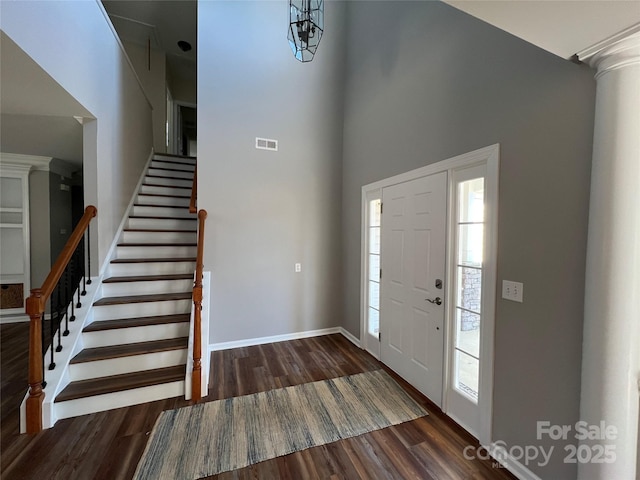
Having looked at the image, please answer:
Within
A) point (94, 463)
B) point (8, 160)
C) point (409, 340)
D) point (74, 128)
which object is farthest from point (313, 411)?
point (8, 160)

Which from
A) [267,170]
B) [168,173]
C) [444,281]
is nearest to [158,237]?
[168,173]

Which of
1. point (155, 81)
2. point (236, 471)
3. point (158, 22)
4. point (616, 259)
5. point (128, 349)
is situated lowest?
point (236, 471)

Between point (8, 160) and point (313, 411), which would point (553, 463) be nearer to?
point (313, 411)

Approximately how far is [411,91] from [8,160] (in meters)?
5.33

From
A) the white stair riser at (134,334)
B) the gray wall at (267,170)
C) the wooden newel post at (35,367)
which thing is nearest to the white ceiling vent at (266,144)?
the gray wall at (267,170)

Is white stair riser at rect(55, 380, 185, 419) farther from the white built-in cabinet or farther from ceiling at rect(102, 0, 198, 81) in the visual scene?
ceiling at rect(102, 0, 198, 81)

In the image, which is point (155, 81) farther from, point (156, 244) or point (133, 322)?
point (133, 322)

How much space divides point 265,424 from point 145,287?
200 cm

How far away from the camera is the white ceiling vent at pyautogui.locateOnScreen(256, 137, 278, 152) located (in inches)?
136

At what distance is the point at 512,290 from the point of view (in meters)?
1.62

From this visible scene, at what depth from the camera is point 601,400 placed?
3.81 ft

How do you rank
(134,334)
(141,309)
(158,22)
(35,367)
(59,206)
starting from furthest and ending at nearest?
(158,22) < (59,206) < (141,309) < (134,334) < (35,367)

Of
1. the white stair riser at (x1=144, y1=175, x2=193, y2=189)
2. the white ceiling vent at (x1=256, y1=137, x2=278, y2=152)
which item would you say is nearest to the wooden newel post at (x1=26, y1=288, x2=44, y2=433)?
the white ceiling vent at (x1=256, y1=137, x2=278, y2=152)

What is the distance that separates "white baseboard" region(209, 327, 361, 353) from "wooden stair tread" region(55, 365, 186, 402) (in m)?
0.89
